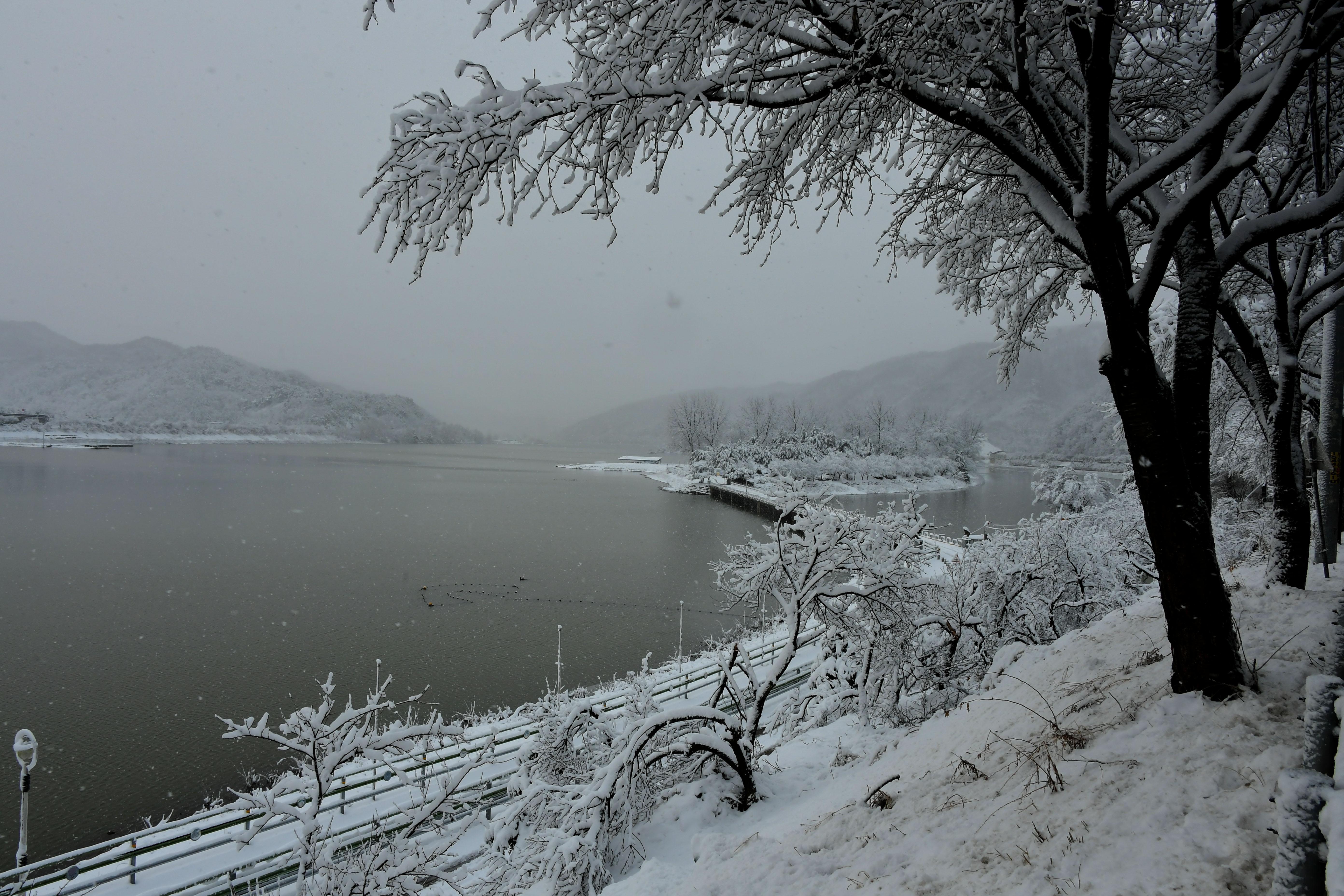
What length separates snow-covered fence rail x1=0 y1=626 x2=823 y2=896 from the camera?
7.24 metres

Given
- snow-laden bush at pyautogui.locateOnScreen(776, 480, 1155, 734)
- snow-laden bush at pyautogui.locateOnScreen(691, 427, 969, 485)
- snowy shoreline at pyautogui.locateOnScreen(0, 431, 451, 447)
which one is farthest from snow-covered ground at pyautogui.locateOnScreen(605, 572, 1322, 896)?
snowy shoreline at pyautogui.locateOnScreen(0, 431, 451, 447)

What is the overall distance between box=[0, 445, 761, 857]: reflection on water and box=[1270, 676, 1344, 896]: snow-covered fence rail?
1441cm

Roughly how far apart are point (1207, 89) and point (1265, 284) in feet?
23.1

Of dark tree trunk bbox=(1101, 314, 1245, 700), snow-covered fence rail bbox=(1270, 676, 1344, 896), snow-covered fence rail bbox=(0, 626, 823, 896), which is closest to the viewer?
snow-covered fence rail bbox=(1270, 676, 1344, 896)

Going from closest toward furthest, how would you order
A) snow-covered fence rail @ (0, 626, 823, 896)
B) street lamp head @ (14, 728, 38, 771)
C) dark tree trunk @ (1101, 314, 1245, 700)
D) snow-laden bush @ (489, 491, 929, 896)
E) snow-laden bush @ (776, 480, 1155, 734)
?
1. dark tree trunk @ (1101, 314, 1245, 700)
2. snow-laden bush @ (489, 491, 929, 896)
3. snow-covered fence rail @ (0, 626, 823, 896)
4. street lamp head @ (14, 728, 38, 771)
5. snow-laden bush @ (776, 480, 1155, 734)

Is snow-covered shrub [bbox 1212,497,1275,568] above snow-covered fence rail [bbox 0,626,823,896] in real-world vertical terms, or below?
above

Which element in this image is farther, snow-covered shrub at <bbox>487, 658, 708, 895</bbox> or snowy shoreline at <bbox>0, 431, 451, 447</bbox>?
snowy shoreline at <bbox>0, 431, 451, 447</bbox>

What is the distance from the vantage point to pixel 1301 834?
168 centimetres

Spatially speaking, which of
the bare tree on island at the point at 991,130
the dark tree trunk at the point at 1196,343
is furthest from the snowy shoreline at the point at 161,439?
the dark tree trunk at the point at 1196,343

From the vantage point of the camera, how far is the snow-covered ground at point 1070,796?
248cm

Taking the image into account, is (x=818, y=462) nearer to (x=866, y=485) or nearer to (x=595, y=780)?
(x=866, y=485)

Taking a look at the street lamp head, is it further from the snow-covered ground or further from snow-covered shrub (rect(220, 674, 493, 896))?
the snow-covered ground

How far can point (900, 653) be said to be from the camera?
847cm

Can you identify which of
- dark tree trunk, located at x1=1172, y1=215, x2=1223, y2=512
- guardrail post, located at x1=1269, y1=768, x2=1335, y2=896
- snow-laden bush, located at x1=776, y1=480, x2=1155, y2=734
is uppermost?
dark tree trunk, located at x1=1172, y1=215, x2=1223, y2=512
